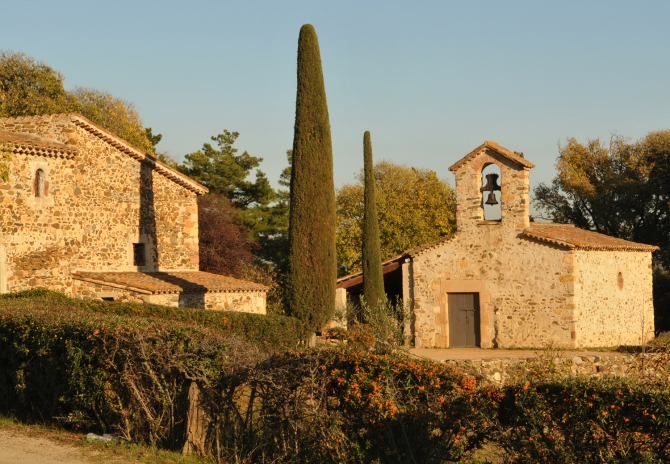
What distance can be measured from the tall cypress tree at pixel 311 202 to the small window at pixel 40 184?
7.52 meters

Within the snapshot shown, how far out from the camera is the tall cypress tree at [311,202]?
21.5m

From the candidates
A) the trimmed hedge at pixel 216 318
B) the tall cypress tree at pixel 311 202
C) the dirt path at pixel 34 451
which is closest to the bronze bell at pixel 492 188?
the tall cypress tree at pixel 311 202

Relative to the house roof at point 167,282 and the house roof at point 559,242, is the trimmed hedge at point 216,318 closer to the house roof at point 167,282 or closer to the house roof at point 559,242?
the house roof at point 167,282

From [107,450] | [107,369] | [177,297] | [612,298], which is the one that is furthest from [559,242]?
[107,450]

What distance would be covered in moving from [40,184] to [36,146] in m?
1.13

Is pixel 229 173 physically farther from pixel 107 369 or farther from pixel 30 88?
pixel 107 369

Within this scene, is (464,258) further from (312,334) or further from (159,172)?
(159,172)

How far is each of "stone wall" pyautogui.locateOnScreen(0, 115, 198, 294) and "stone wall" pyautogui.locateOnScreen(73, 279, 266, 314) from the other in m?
0.62

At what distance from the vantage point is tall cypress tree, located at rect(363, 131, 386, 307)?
27.2 metres

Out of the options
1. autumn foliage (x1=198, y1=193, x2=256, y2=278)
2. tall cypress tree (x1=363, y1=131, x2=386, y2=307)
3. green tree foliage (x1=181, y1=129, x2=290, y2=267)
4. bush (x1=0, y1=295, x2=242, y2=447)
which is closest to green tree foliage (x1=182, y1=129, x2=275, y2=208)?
green tree foliage (x1=181, y1=129, x2=290, y2=267)

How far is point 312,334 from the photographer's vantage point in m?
21.6

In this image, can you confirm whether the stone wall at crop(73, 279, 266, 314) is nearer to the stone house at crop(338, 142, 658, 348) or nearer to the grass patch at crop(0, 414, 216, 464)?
the stone house at crop(338, 142, 658, 348)

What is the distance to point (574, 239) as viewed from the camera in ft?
82.6

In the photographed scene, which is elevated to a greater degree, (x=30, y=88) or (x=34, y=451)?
(x=30, y=88)
